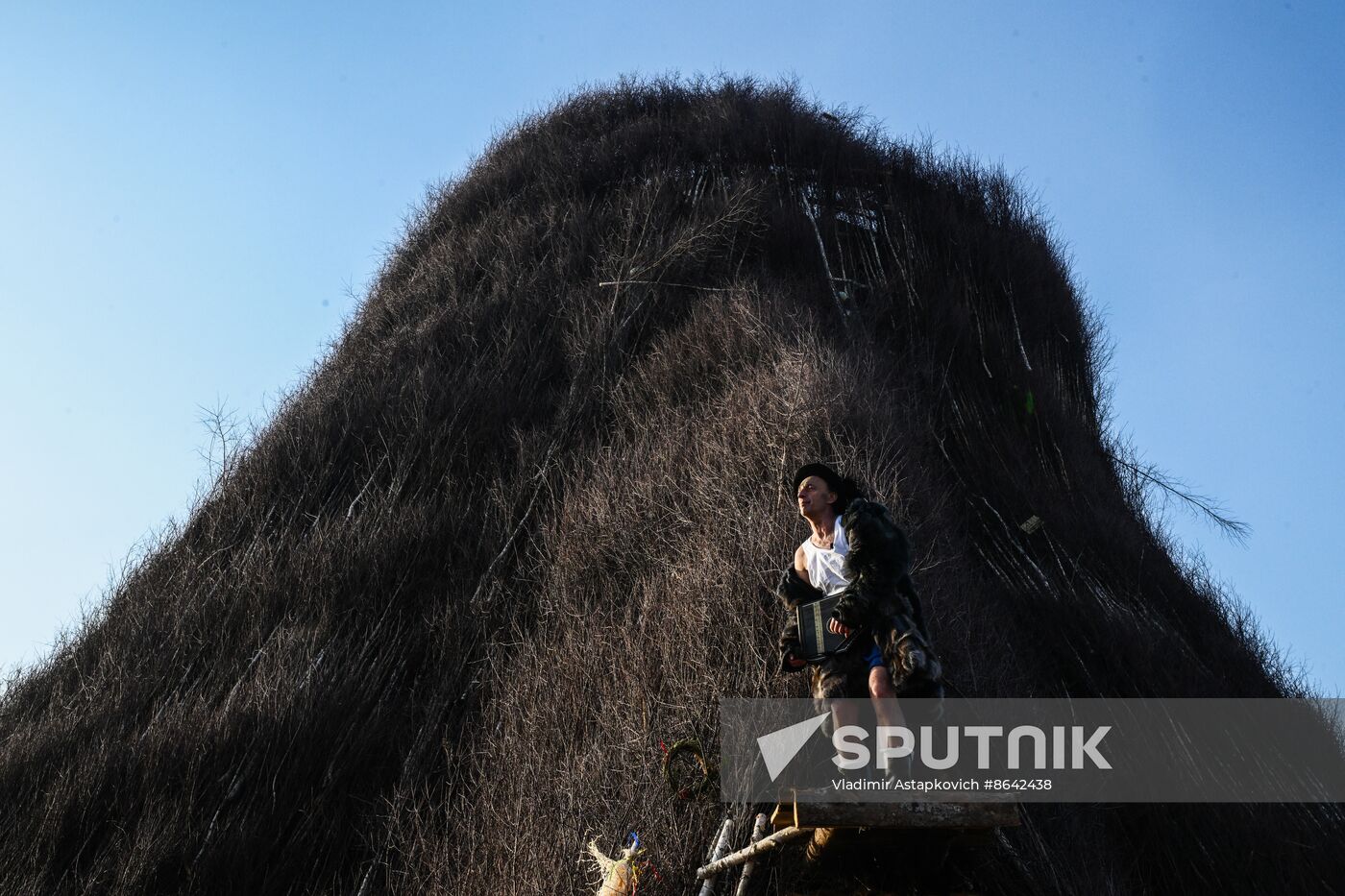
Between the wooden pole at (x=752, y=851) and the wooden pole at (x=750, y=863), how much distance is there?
0.04 metres

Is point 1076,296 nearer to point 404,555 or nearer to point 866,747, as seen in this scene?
point 404,555

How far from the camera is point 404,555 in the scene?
10.3 metres

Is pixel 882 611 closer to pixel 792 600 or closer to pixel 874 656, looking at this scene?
pixel 874 656

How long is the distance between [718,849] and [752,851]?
2.62 ft

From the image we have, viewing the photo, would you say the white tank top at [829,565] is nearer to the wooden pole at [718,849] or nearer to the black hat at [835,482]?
the black hat at [835,482]

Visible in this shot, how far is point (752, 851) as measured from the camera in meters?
5.52

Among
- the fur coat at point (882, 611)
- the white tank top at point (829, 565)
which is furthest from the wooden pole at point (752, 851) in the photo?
the white tank top at point (829, 565)

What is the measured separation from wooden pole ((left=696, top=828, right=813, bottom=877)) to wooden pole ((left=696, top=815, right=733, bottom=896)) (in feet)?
0.11

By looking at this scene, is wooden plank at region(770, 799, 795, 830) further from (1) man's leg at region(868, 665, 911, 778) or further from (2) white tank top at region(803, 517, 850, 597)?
(2) white tank top at region(803, 517, 850, 597)

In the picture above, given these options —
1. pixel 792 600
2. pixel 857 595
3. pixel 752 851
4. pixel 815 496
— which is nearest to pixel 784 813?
pixel 752 851

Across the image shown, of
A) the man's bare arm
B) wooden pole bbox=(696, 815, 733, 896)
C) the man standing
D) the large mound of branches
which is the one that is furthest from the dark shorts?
wooden pole bbox=(696, 815, 733, 896)

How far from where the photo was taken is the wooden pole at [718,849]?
6.11 metres

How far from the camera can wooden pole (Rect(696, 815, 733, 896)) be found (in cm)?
611

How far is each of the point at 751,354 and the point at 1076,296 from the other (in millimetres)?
6918
